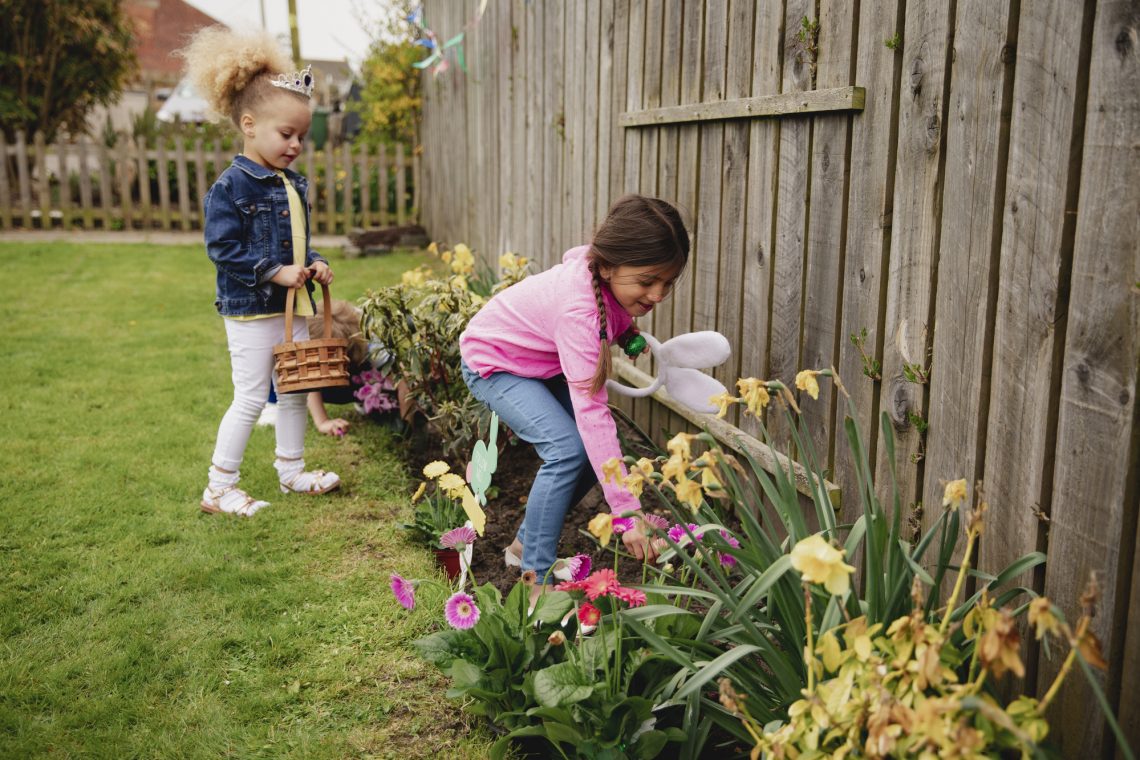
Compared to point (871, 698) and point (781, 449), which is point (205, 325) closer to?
point (781, 449)

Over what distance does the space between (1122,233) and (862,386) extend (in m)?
0.94

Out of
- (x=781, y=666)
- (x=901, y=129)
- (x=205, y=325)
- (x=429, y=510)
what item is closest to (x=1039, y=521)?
(x=781, y=666)

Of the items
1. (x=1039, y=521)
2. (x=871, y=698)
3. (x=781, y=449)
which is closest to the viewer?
(x=871, y=698)

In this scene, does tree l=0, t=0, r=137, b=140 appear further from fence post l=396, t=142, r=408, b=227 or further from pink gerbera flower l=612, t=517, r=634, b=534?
pink gerbera flower l=612, t=517, r=634, b=534

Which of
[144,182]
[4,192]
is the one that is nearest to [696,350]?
[144,182]

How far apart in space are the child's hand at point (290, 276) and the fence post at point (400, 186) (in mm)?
9013

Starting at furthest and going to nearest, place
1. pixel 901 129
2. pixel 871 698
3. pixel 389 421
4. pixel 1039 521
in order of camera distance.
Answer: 1. pixel 389 421
2. pixel 901 129
3. pixel 1039 521
4. pixel 871 698

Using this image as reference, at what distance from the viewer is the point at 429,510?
11.5ft

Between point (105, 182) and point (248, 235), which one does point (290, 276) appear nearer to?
point (248, 235)

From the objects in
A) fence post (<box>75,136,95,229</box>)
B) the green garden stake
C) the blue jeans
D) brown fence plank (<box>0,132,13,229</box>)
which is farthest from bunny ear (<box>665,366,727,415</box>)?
brown fence plank (<box>0,132,13,229</box>)

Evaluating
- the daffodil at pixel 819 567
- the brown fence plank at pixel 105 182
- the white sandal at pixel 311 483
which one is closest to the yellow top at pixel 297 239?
the white sandal at pixel 311 483

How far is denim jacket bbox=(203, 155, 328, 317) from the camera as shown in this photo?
11.9ft

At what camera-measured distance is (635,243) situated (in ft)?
8.77

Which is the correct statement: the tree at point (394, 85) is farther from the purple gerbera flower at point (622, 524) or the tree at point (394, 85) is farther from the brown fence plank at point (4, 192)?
the purple gerbera flower at point (622, 524)
